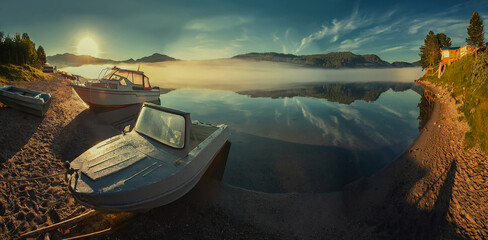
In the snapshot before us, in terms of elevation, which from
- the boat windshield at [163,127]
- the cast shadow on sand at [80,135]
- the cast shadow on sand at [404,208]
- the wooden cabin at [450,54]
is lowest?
the cast shadow on sand at [404,208]

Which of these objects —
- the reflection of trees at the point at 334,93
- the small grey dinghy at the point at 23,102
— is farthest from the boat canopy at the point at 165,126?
the reflection of trees at the point at 334,93

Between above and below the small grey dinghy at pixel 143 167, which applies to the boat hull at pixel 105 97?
above

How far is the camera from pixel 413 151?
35.2 feet

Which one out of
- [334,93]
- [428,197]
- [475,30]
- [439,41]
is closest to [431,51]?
[439,41]

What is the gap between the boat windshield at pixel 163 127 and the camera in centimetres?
628

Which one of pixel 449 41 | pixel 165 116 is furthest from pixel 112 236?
pixel 449 41

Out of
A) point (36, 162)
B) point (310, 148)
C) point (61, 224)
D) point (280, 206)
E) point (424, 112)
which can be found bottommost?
point (280, 206)

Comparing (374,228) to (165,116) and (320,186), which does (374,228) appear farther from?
(165,116)

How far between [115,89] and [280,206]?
19267 mm

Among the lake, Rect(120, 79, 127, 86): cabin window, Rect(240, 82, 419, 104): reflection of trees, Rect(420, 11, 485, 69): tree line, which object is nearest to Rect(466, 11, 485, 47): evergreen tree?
Rect(420, 11, 485, 69): tree line

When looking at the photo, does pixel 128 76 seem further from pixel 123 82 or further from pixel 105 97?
pixel 105 97

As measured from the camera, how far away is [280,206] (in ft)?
23.7

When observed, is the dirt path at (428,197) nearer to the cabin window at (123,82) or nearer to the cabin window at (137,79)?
the cabin window at (123,82)

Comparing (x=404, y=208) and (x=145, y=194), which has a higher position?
(x=145, y=194)
